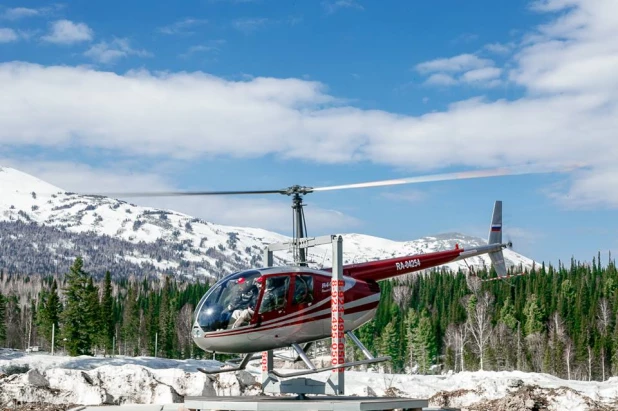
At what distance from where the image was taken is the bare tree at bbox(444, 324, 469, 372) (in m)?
94.9

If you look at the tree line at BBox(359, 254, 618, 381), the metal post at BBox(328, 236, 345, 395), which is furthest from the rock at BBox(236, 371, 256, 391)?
the tree line at BBox(359, 254, 618, 381)

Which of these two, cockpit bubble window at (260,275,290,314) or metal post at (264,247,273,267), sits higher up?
metal post at (264,247,273,267)

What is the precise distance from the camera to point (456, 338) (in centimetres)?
9431

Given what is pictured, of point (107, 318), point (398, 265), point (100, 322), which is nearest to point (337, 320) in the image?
point (398, 265)

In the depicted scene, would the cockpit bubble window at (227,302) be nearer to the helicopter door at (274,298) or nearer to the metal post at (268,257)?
the helicopter door at (274,298)

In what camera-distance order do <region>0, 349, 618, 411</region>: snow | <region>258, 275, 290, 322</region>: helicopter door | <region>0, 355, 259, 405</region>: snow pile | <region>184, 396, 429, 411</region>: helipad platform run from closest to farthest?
<region>184, 396, 429, 411</region>: helipad platform
<region>258, 275, 290, 322</region>: helicopter door
<region>0, 349, 618, 411</region>: snow
<region>0, 355, 259, 405</region>: snow pile

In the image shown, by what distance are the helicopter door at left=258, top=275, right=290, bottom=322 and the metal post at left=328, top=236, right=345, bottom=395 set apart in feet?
3.89

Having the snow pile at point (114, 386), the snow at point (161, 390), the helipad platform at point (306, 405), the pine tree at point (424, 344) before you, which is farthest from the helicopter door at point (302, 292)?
the pine tree at point (424, 344)

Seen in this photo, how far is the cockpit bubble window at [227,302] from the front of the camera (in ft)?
61.6

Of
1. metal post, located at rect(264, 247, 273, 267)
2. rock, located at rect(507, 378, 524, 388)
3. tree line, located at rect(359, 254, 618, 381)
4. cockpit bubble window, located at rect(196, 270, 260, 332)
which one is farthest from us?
tree line, located at rect(359, 254, 618, 381)

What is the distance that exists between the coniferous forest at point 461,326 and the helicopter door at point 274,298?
173 ft

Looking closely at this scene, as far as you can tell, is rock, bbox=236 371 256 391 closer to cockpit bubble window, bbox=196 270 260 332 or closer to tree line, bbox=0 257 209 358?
cockpit bubble window, bbox=196 270 260 332

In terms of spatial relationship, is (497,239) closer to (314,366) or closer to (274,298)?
(314,366)

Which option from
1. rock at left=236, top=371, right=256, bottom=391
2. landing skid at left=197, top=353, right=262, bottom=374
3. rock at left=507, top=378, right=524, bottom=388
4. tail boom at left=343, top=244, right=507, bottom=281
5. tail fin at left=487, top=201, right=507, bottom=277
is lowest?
rock at left=507, top=378, right=524, bottom=388
